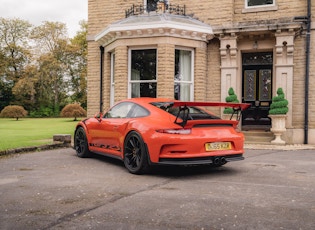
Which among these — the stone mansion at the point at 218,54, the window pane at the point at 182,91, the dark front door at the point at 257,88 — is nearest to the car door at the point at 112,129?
the stone mansion at the point at 218,54

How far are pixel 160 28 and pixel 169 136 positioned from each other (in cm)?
697

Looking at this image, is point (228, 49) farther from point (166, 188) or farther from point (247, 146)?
point (166, 188)

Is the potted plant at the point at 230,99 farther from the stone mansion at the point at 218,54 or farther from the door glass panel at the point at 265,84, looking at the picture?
the door glass panel at the point at 265,84

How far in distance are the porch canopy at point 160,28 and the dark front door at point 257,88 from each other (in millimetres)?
2035

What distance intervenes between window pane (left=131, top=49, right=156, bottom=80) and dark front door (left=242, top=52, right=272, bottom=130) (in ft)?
11.8

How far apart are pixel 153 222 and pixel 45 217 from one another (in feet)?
3.61

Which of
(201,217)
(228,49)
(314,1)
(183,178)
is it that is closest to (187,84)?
(228,49)

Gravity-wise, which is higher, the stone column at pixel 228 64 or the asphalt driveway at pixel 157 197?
the stone column at pixel 228 64

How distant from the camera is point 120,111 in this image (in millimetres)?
6898

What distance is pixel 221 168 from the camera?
6672mm

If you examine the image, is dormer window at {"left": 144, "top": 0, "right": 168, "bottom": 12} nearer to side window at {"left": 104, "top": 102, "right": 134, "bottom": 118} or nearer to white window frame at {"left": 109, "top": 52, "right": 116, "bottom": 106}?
white window frame at {"left": 109, "top": 52, "right": 116, "bottom": 106}

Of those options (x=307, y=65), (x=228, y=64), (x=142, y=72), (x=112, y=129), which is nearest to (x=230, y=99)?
(x=228, y=64)

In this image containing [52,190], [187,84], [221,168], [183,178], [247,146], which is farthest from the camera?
[187,84]

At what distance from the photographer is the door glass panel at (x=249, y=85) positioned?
1323 centimetres
